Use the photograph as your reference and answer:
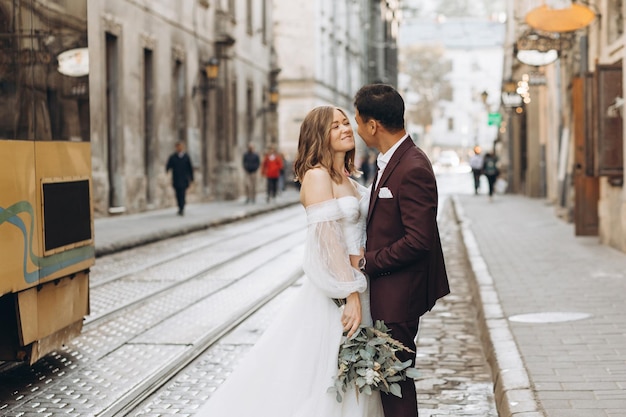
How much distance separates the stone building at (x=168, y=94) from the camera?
80.6 ft

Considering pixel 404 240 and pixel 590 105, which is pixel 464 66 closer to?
pixel 590 105

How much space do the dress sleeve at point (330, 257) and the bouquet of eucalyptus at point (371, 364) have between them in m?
0.18

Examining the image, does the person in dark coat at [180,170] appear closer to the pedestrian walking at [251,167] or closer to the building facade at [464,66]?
the pedestrian walking at [251,167]

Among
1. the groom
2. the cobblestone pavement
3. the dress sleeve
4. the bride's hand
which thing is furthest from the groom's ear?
the cobblestone pavement

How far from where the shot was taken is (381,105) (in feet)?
14.6

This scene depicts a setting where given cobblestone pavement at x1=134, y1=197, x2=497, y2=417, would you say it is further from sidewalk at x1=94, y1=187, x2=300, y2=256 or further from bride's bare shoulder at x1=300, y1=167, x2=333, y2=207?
sidewalk at x1=94, y1=187, x2=300, y2=256

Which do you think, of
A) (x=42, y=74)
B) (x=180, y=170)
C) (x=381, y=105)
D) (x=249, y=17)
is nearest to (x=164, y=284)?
(x=42, y=74)

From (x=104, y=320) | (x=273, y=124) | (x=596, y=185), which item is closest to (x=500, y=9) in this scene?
(x=273, y=124)

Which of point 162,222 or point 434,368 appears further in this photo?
point 162,222

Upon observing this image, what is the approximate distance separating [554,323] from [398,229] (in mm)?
4359

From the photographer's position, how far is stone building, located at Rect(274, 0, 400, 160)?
5016cm

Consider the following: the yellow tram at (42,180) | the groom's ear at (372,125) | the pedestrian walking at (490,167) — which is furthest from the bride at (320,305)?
the pedestrian walking at (490,167)

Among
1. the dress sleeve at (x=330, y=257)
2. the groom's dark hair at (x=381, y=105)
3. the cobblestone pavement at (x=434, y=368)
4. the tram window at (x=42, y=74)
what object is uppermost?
the tram window at (x=42, y=74)

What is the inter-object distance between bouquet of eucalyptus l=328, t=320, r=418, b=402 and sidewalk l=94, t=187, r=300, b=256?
40.9 feet
